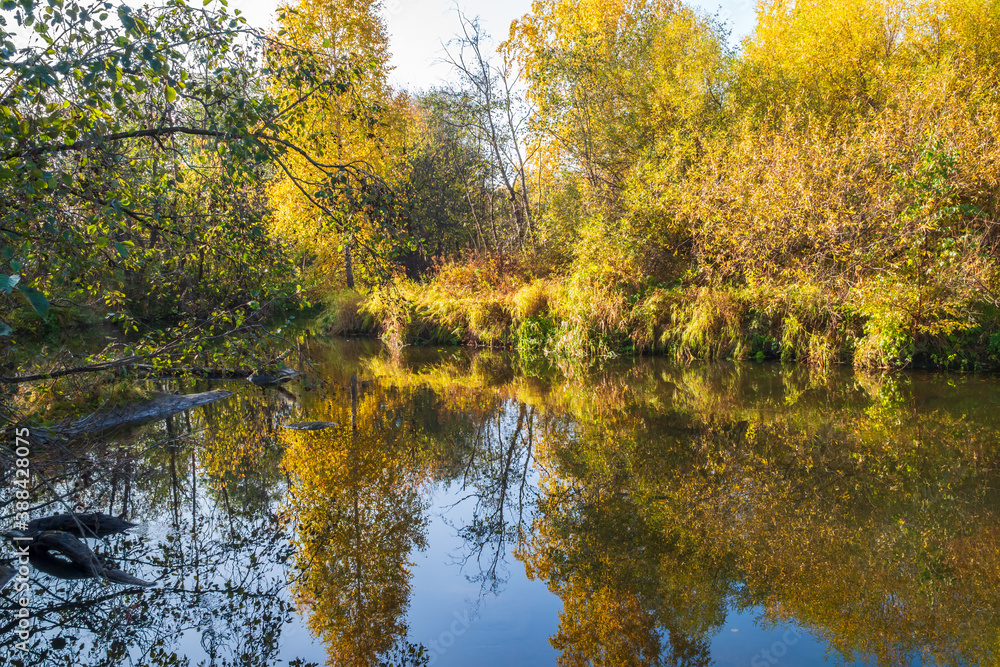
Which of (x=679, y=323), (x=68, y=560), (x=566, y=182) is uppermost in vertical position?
(x=566, y=182)

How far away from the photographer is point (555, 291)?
13750 millimetres

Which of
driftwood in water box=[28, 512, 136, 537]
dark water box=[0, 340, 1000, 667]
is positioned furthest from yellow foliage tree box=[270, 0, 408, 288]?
driftwood in water box=[28, 512, 136, 537]

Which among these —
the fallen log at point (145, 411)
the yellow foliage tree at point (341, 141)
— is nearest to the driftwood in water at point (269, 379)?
the fallen log at point (145, 411)

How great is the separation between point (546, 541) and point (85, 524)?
3007 millimetres

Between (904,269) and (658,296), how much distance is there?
4.23 meters

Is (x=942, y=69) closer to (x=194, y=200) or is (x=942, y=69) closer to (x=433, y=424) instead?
(x=433, y=424)

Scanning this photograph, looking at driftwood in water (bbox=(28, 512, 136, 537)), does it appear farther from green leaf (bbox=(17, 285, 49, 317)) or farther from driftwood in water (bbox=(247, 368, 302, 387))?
driftwood in water (bbox=(247, 368, 302, 387))

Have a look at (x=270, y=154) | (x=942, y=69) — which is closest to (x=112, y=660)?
(x=270, y=154)

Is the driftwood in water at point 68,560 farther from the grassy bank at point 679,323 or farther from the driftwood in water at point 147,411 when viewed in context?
the grassy bank at point 679,323

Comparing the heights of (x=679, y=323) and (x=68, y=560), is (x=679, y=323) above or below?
above

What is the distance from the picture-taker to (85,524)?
13.2 ft

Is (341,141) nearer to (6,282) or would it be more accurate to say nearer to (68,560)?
(68,560)

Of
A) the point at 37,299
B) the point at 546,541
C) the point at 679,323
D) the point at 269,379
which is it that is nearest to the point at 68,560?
the point at 546,541

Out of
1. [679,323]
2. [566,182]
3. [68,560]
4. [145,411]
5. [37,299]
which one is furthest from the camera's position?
[566,182]
